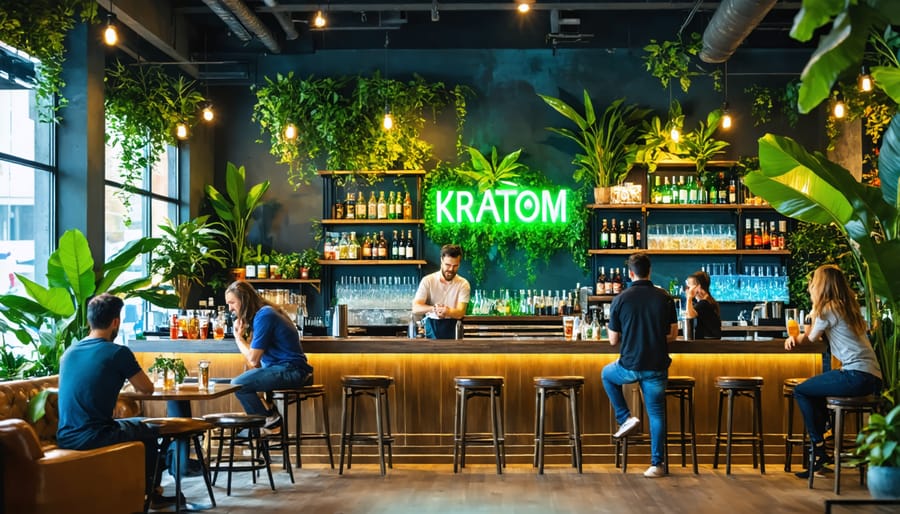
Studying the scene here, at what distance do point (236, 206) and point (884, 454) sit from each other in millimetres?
6890

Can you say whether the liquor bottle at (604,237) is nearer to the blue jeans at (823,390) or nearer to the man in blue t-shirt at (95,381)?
the blue jeans at (823,390)

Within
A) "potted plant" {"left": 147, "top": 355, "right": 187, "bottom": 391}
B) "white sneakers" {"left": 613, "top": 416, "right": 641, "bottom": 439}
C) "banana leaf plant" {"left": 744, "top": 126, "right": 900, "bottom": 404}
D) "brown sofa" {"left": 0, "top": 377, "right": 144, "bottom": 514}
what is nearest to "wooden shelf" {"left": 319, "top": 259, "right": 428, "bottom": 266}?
"white sneakers" {"left": 613, "top": 416, "right": 641, "bottom": 439}

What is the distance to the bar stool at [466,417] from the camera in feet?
24.3

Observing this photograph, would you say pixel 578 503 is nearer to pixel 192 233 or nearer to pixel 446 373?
pixel 446 373

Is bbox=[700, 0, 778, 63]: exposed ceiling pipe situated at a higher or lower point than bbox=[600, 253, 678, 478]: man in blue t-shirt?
higher

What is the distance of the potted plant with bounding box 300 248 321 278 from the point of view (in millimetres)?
10719

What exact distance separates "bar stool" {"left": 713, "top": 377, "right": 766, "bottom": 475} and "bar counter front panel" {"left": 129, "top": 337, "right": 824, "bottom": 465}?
21 cm

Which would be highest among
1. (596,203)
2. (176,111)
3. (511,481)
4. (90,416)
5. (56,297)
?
(176,111)

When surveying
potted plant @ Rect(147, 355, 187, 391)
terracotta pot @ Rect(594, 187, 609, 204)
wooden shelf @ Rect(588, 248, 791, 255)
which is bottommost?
potted plant @ Rect(147, 355, 187, 391)

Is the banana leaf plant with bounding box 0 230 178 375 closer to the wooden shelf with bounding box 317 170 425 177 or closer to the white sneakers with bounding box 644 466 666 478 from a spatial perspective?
the wooden shelf with bounding box 317 170 425 177

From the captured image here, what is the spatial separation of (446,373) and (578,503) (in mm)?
1889

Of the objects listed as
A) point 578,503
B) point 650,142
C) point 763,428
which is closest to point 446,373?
point 578,503

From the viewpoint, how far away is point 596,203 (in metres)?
10.5

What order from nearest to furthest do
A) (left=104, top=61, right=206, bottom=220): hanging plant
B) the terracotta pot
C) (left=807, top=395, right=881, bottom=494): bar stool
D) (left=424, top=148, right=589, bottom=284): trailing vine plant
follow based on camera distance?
(left=807, top=395, right=881, bottom=494): bar stool
(left=104, top=61, right=206, bottom=220): hanging plant
the terracotta pot
(left=424, top=148, right=589, bottom=284): trailing vine plant
